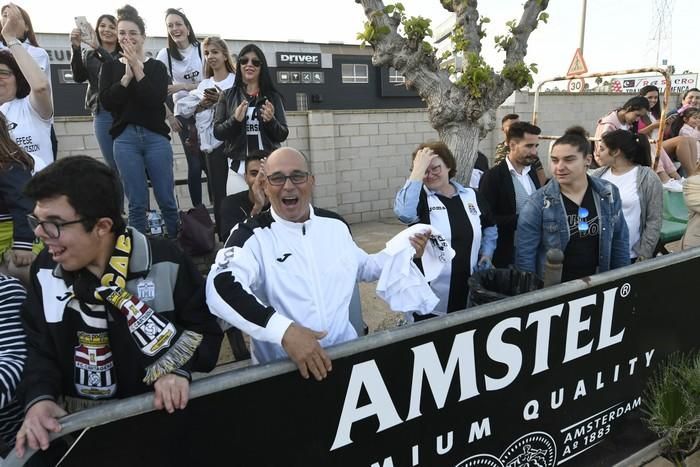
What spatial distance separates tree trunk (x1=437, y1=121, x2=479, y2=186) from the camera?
475cm

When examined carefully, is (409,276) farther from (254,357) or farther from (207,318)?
(207,318)

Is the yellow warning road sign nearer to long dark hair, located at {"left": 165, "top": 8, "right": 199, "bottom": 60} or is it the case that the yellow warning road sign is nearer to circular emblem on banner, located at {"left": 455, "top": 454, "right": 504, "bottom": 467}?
long dark hair, located at {"left": 165, "top": 8, "right": 199, "bottom": 60}

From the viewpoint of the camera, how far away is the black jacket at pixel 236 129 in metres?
3.88

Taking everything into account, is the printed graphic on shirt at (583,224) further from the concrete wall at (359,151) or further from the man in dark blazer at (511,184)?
the concrete wall at (359,151)

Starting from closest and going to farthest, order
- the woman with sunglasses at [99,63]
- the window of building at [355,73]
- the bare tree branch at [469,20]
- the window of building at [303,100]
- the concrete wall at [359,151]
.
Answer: the woman with sunglasses at [99,63]
the bare tree branch at [469,20]
the concrete wall at [359,151]
the window of building at [303,100]
the window of building at [355,73]

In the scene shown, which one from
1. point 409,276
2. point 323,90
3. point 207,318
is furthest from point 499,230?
point 323,90

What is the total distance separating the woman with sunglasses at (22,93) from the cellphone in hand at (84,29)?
69cm

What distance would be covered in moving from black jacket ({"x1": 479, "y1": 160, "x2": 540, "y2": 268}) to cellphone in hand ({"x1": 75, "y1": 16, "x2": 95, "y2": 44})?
3.57m

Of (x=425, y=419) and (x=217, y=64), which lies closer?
(x=425, y=419)

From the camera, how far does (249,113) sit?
3936 mm

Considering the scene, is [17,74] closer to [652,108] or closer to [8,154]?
[8,154]

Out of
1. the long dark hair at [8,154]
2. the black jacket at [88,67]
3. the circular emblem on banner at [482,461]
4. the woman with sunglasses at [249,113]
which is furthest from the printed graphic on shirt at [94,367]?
the black jacket at [88,67]

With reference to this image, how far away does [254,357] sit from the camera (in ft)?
6.93

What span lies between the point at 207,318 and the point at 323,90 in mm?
25730
